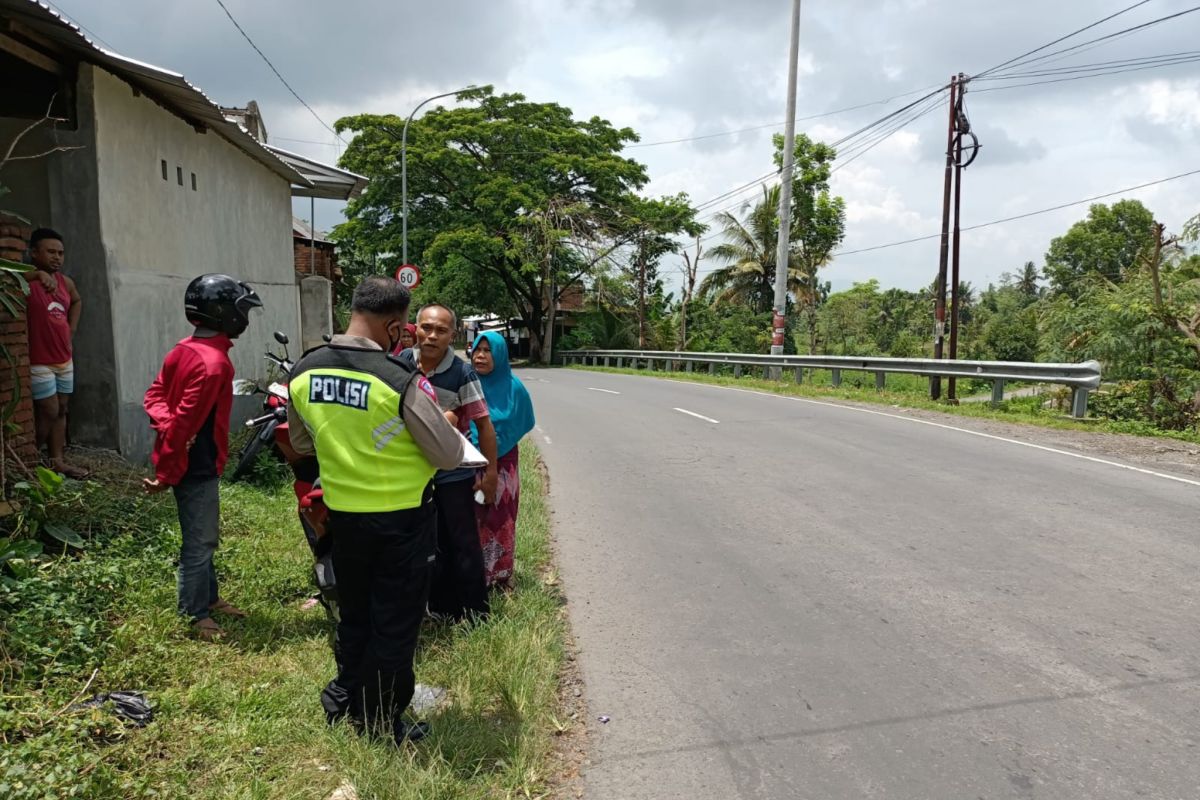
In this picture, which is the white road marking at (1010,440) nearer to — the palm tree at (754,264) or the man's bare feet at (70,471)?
the man's bare feet at (70,471)

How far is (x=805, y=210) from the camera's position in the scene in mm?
36188

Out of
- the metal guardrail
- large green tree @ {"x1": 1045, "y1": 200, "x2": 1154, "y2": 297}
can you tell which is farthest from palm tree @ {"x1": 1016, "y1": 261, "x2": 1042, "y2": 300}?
the metal guardrail

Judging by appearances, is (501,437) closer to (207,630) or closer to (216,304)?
(216,304)

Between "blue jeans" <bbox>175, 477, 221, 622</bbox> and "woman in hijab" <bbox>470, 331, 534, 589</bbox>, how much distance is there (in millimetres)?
1404

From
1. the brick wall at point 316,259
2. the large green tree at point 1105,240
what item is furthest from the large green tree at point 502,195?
the large green tree at point 1105,240

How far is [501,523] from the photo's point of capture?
473 cm

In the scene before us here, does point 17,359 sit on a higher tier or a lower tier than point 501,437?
higher

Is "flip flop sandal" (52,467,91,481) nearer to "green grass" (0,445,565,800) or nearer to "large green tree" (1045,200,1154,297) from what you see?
"green grass" (0,445,565,800)

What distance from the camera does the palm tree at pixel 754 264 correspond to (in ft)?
115

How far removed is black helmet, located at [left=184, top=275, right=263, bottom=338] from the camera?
407cm

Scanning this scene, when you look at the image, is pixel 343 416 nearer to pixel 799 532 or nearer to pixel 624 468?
pixel 799 532

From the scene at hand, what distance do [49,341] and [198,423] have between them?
216 centimetres

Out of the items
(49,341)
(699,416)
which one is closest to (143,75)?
(49,341)

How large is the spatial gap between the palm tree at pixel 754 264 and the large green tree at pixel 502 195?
2806 mm
